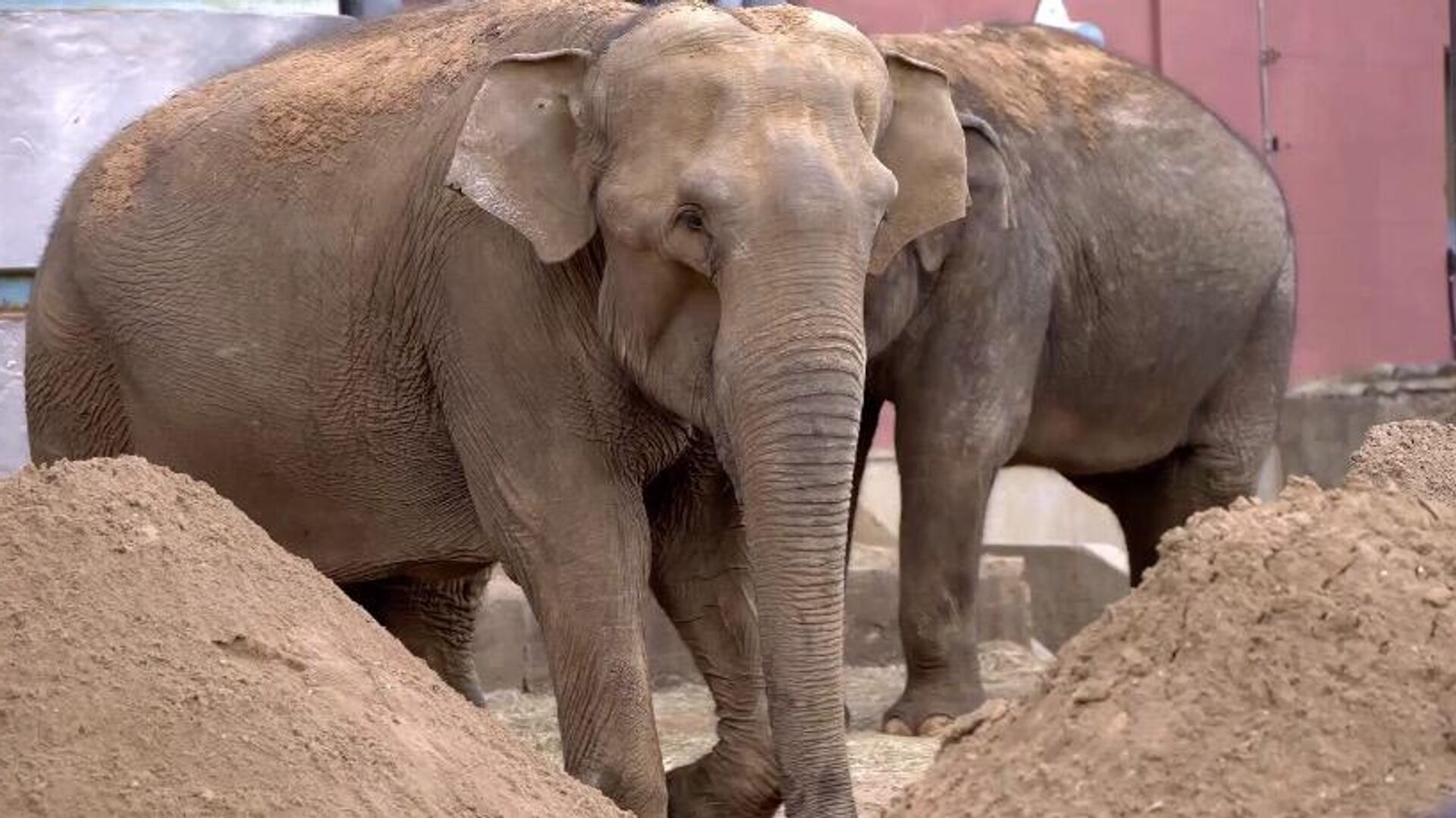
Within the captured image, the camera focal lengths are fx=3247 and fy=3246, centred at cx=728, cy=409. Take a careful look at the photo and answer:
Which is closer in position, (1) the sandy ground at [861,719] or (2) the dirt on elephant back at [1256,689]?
(2) the dirt on elephant back at [1256,689]

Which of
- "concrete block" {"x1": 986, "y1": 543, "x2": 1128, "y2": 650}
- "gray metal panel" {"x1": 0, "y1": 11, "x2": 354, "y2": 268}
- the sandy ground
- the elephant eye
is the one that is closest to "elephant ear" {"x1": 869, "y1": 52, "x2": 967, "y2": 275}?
the elephant eye

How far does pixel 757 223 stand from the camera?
607 centimetres

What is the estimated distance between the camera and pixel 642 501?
6891 millimetres

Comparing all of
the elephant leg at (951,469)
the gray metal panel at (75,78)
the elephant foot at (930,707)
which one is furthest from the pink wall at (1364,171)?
the gray metal panel at (75,78)

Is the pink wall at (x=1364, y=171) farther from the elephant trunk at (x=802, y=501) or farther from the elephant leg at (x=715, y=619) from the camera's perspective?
the elephant trunk at (x=802, y=501)

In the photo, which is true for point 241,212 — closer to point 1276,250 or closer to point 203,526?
point 203,526

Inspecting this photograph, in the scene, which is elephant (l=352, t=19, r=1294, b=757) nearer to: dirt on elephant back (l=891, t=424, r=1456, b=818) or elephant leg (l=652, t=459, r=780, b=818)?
elephant leg (l=652, t=459, r=780, b=818)

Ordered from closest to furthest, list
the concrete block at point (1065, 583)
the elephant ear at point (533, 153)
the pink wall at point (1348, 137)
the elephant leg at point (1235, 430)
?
the elephant ear at point (533, 153), the elephant leg at point (1235, 430), the concrete block at point (1065, 583), the pink wall at point (1348, 137)

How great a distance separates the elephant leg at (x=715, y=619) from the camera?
714cm

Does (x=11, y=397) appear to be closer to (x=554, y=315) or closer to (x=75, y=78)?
(x=75, y=78)

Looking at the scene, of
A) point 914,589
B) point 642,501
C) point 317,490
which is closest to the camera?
point 642,501

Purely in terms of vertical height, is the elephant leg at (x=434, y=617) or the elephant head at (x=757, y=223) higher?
the elephant head at (x=757, y=223)

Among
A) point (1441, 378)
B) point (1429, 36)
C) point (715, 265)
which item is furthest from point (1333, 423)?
point (715, 265)

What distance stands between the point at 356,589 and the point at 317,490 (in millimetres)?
864
